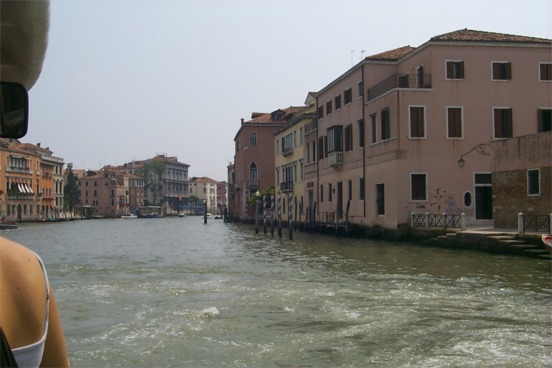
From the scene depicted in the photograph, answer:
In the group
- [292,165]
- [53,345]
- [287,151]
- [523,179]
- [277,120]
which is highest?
[277,120]

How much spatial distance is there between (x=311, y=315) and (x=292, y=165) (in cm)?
3814

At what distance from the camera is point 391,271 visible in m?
13.8

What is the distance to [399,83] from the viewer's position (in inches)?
1115

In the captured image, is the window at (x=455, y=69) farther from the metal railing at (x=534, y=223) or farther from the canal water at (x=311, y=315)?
the canal water at (x=311, y=315)

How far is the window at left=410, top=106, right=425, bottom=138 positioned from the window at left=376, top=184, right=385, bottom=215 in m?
2.94

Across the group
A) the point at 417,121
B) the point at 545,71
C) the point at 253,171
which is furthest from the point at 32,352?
the point at 253,171

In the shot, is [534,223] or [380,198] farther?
[380,198]

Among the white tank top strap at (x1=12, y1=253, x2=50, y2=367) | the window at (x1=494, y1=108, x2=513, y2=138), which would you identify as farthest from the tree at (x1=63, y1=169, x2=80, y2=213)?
the white tank top strap at (x1=12, y1=253, x2=50, y2=367)

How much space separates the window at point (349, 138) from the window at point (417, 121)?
254 inches

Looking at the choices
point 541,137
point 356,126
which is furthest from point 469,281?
point 356,126

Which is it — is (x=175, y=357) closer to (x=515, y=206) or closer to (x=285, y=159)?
(x=515, y=206)

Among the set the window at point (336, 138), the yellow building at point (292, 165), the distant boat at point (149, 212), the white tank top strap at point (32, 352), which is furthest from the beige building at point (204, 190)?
the white tank top strap at point (32, 352)

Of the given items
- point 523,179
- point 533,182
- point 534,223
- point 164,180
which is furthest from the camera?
point 164,180

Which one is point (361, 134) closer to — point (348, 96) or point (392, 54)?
point (348, 96)
